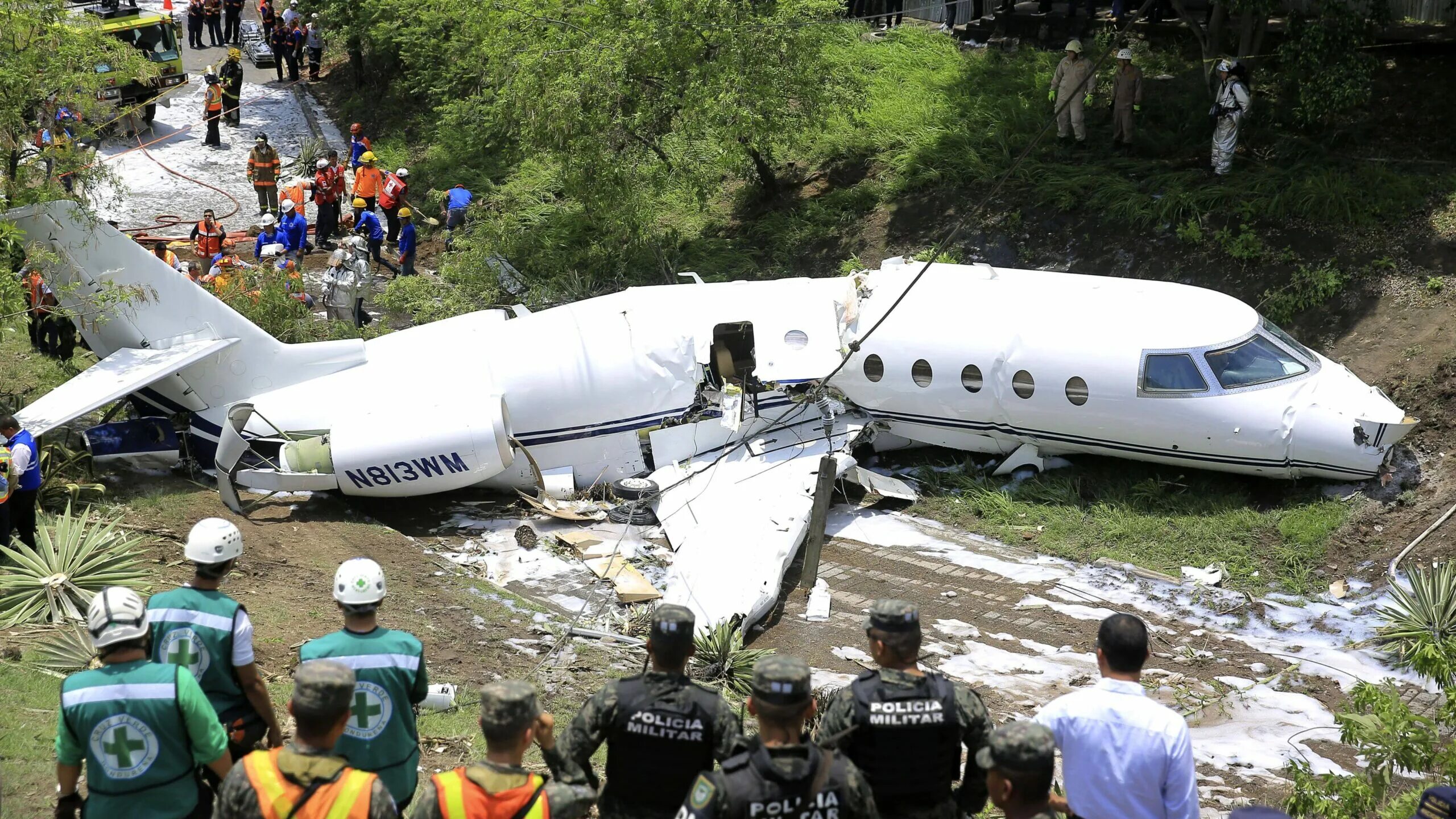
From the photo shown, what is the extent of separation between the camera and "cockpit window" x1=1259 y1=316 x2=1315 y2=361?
14.9 meters

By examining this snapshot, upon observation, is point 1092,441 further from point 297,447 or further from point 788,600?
point 297,447

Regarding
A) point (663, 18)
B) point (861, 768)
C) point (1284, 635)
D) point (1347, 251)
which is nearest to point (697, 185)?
point (663, 18)

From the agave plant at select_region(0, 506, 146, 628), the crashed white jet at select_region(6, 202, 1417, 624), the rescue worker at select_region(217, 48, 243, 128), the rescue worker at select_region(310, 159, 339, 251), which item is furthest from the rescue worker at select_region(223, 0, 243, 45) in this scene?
the agave plant at select_region(0, 506, 146, 628)

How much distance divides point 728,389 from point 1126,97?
10.1 metres

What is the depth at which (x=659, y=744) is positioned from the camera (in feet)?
19.6

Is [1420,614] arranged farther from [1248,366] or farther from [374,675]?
[374,675]

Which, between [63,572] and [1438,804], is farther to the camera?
[63,572]

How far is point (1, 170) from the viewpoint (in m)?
15.0

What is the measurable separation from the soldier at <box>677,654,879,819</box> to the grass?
31.3 ft

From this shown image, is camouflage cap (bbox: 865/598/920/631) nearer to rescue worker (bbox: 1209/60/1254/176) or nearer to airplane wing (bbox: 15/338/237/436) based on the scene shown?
airplane wing (bbox: 15/338/237/436)

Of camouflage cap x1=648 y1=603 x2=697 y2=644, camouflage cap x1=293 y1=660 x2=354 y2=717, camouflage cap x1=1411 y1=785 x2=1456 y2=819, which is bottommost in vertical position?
camouflage cap x1=1411 y1=785 x2=1456 y2=819

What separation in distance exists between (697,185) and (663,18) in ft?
A: 10.0

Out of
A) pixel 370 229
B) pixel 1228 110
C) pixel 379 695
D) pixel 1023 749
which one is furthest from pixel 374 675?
pixel 370 229

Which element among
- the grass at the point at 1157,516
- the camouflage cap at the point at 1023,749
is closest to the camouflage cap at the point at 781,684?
the camouflage cap at the point at 1023,749
